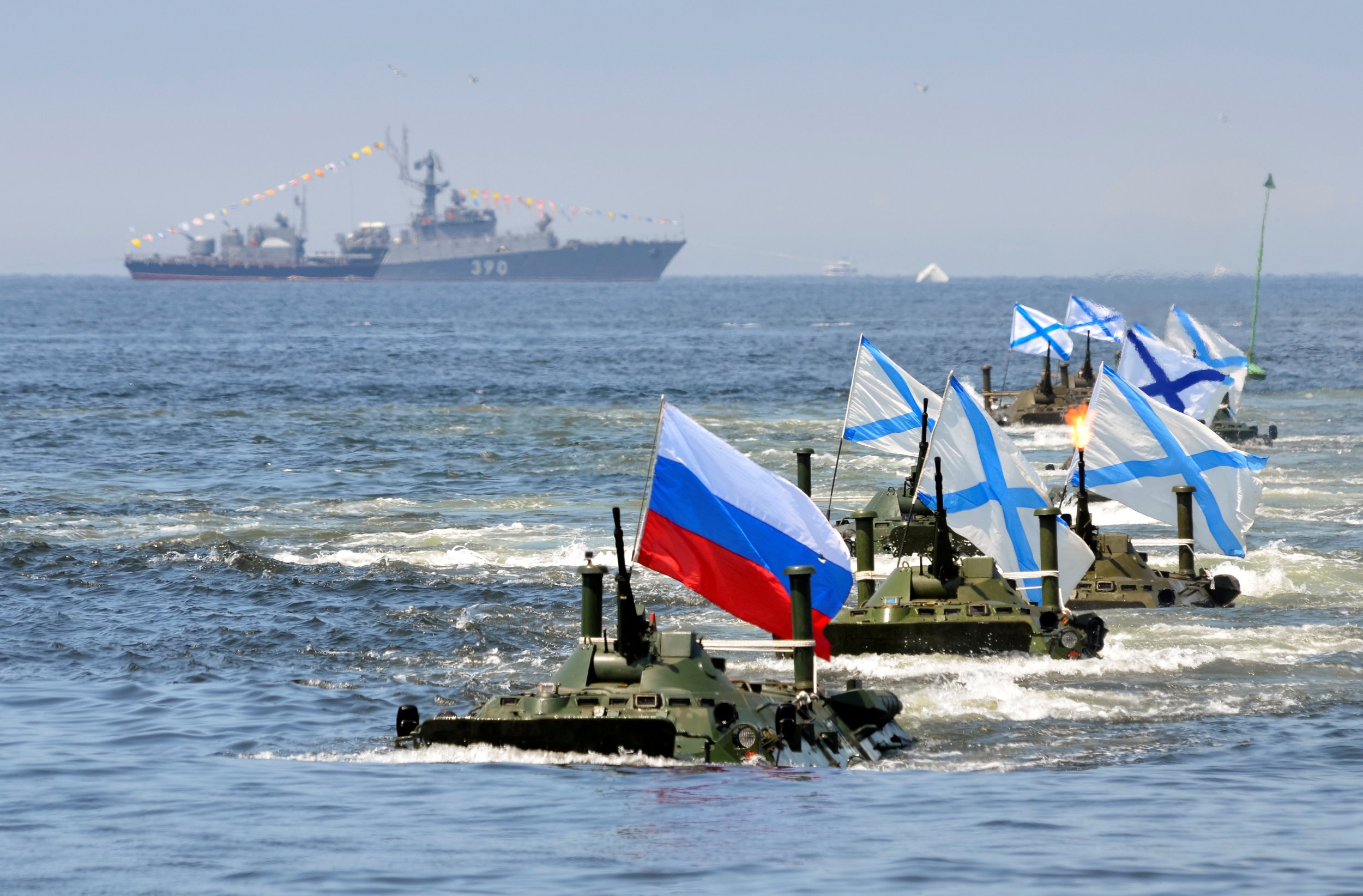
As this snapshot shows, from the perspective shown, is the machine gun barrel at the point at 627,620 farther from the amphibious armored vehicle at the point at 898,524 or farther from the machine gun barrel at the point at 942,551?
the amphibious armored vehicle at the point at 898,524

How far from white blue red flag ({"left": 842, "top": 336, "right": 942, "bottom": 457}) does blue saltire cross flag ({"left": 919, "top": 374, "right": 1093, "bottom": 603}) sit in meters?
6.41

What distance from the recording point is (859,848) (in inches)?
650

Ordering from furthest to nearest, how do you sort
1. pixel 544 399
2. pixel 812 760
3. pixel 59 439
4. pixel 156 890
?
pixel 544 399 < pixel 59 439 < pixel 812 760 < pixel 156 890

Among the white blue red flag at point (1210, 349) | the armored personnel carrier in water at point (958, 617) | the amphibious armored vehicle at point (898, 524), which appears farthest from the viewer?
the white blue red flag at point (1210, 349)

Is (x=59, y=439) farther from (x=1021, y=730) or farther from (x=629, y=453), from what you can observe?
(x=1021, y=730)

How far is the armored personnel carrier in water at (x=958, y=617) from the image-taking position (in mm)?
26562

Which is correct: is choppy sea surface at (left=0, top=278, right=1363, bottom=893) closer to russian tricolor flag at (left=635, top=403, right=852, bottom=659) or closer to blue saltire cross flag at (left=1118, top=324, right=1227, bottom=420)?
russian tricolor flag at (left=635, top=403, right=852, bottom=659)

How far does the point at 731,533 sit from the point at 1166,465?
1478 centimetres

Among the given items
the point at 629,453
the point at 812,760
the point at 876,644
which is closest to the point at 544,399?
the point at 629,453

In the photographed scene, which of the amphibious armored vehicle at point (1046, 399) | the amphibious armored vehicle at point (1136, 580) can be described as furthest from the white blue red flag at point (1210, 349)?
the amphibious armored vehicle at point (1136, 580)

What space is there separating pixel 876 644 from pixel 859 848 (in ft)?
34.8

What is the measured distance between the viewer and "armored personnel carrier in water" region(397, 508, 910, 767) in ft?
62.5

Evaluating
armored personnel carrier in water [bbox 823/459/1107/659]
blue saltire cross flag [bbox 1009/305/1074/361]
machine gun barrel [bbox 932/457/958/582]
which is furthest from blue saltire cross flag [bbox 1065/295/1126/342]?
machine gun barrel [bbox 932/457/958/582]

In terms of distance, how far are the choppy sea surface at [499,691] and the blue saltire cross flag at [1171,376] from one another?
3.31 meters
